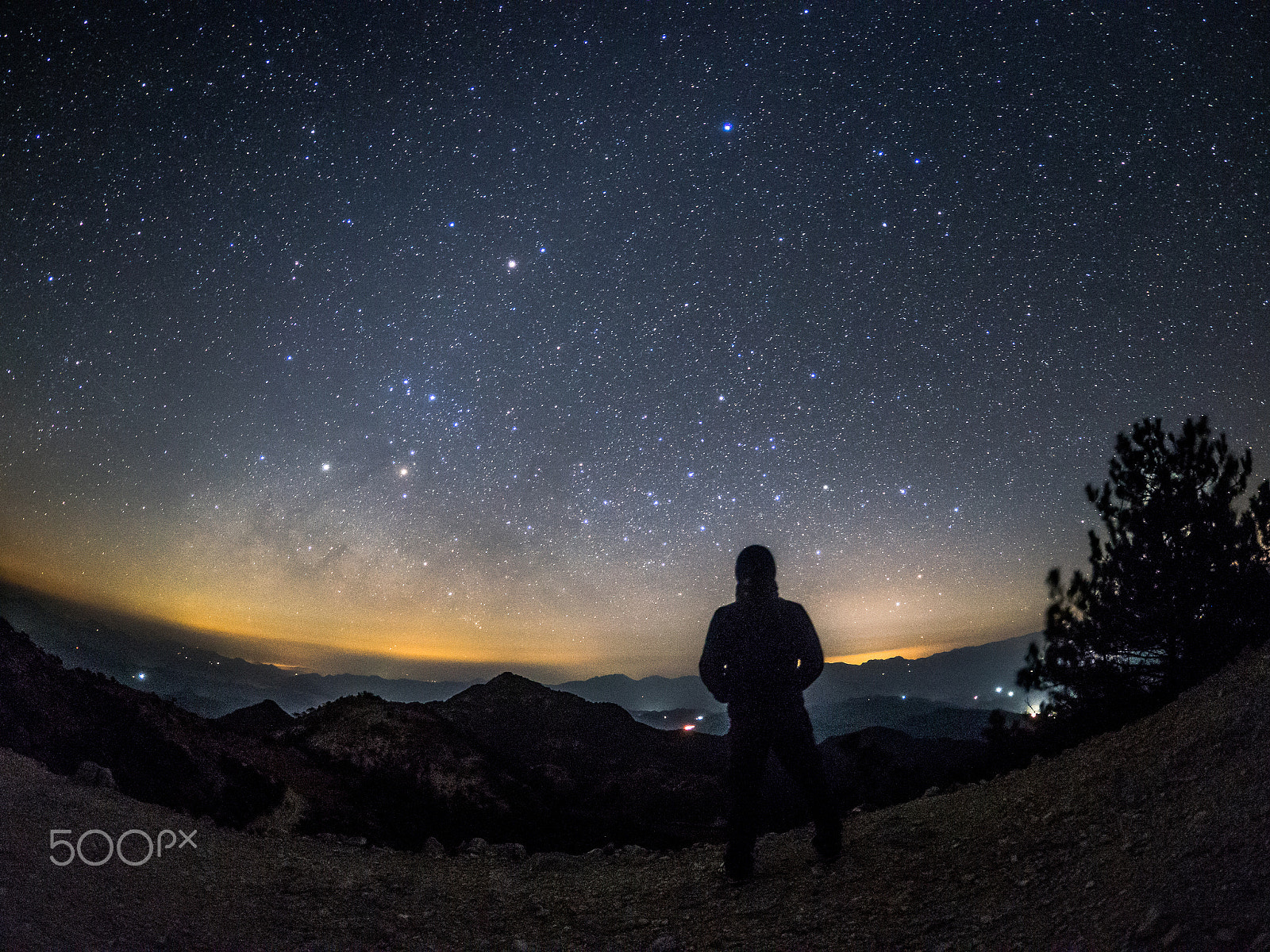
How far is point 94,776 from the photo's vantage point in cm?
659

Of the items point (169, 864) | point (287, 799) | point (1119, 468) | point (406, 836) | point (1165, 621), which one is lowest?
point (406, 836)

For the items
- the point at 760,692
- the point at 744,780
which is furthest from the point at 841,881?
the point at 760,692

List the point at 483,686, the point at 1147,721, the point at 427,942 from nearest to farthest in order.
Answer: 1. the point at 427,942
2. the point at 1147,721
3. the point at 483,686

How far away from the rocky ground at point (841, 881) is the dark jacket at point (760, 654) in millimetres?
1469

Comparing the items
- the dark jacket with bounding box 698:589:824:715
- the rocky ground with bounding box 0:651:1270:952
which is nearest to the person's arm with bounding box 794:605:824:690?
the dark jacket with bounding box 698:589:824:715

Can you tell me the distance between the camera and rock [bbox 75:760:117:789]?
6.49 metres

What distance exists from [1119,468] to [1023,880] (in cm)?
958

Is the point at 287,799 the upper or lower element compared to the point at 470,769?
upper

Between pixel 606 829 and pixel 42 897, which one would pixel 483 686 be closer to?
pixel 606 829

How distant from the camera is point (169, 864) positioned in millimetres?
4766

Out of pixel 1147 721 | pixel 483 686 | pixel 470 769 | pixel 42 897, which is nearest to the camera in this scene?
pixel 42 897

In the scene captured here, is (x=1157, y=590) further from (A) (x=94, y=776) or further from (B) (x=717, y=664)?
(A) (x=94, y=776)

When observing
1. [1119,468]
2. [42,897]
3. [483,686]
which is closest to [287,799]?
[42,897]

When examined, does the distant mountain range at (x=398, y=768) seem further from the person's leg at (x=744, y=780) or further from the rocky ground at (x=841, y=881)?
the rocky ground at (x=841, y=881)
